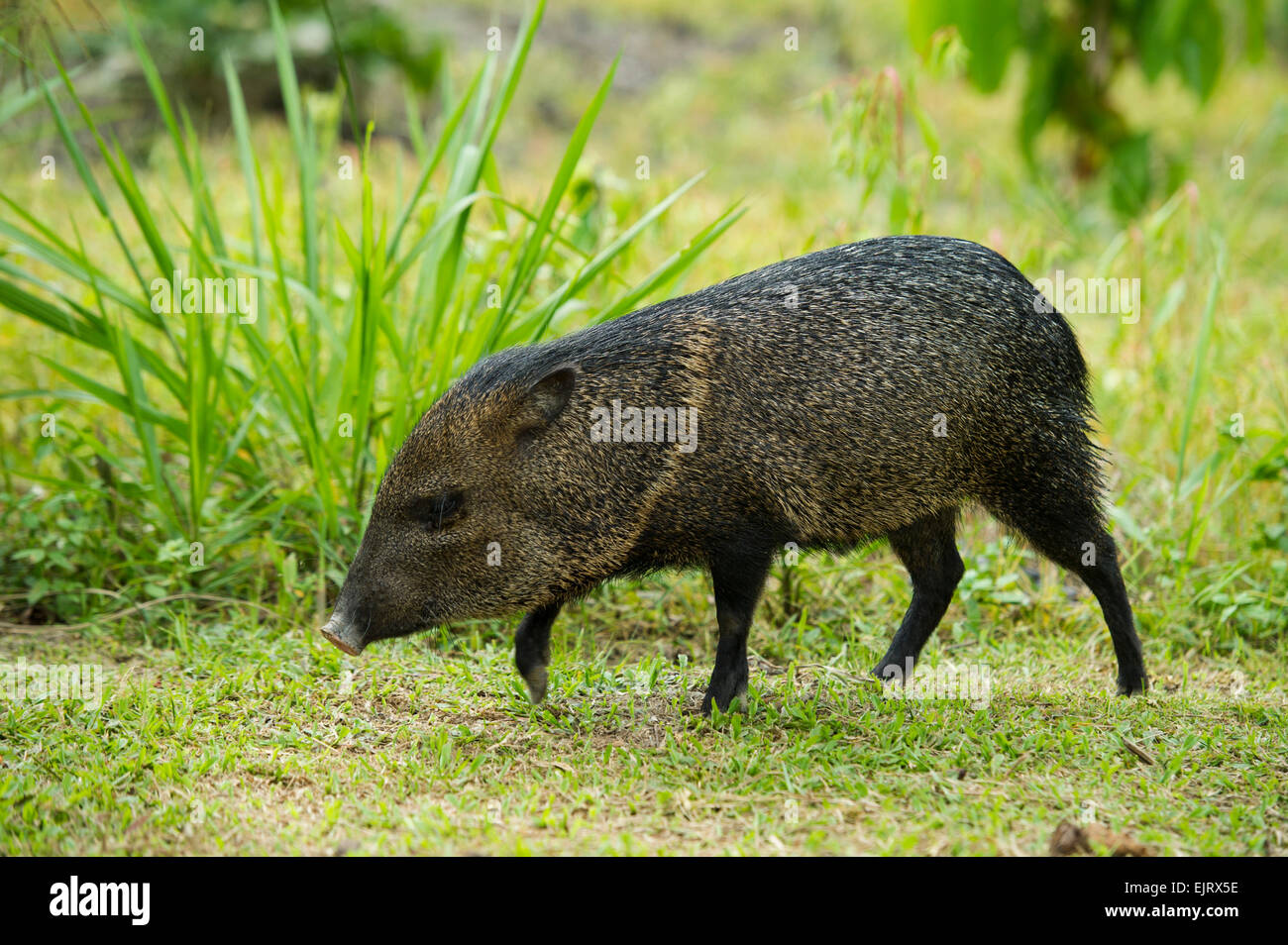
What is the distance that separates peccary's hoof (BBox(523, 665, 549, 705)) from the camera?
343cm

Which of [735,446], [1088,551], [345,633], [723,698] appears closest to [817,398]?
[735,446]

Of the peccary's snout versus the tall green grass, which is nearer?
the peccary's snout

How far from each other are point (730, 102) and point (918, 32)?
4086 millimetres

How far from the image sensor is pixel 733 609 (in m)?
3.37

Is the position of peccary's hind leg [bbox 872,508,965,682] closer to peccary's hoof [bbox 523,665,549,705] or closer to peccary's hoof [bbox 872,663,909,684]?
peccary's hoof [bbox 872,663,909,684]

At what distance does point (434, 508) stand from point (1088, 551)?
1.85 metres

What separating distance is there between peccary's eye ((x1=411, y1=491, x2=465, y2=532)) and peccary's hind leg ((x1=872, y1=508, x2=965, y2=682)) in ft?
4.50

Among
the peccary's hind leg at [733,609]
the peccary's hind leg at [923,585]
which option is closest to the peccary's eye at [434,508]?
the peccary's hind leg at [733,609]

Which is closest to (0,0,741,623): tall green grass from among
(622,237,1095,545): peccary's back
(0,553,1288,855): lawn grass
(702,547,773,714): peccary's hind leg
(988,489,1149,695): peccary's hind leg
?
(0,553,1288,855): lawn grass

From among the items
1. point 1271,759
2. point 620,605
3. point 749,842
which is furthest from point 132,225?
point 1271,759

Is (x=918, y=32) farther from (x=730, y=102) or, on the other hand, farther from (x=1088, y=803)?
(x=1088, y=803)

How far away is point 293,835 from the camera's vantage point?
2736mm

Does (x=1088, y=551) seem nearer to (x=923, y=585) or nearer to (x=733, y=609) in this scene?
(x=923, y=585)

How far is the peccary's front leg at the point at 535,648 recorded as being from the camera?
3.44 meters
